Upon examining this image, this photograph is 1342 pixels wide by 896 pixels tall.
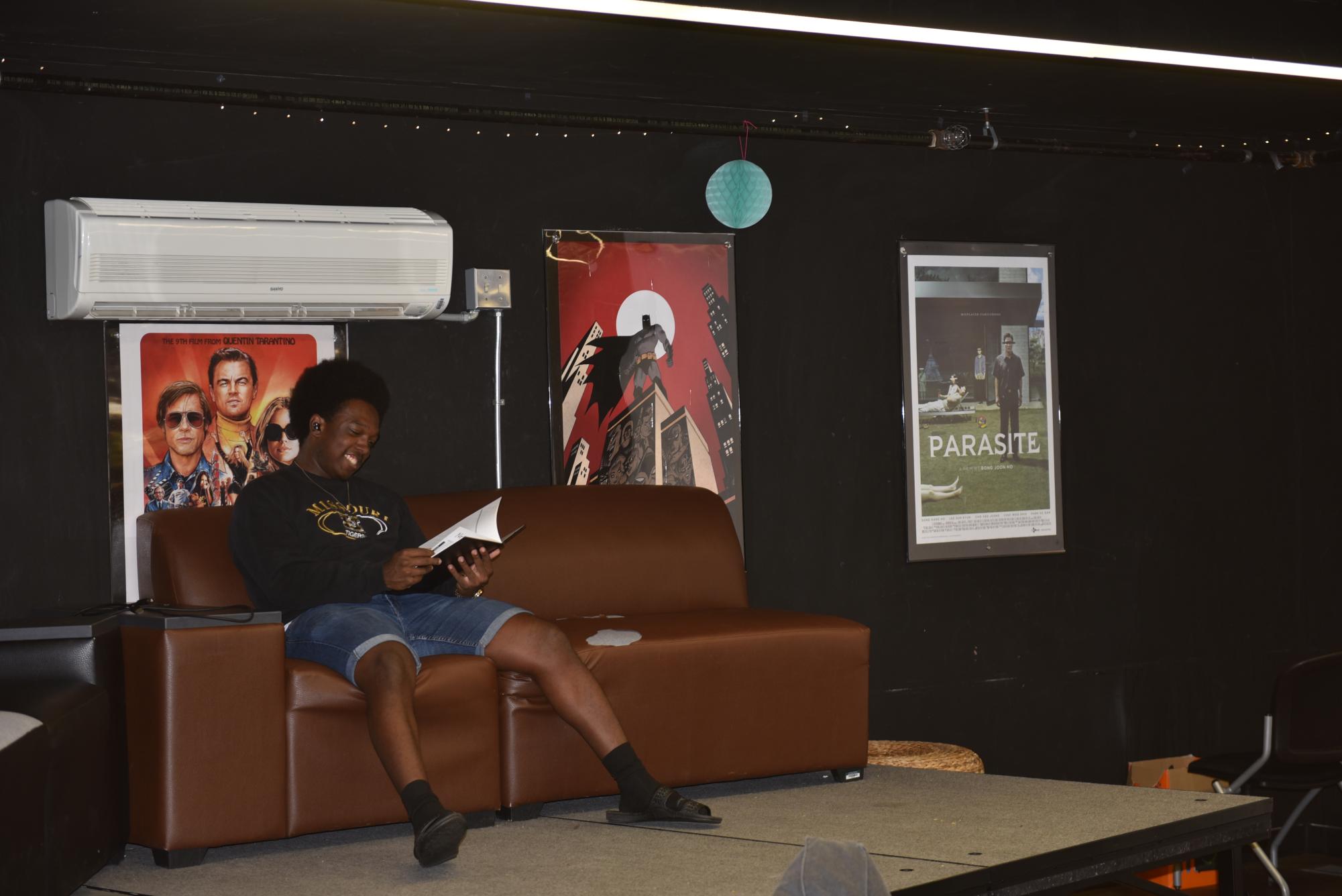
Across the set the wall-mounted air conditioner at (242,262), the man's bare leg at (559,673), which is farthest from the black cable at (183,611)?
the wall-mounted air conditioner at (242,262)

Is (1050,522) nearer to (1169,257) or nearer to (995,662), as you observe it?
(995,662)

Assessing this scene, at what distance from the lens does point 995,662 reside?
6.30 metres

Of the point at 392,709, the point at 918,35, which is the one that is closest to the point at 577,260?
the point at 918,35

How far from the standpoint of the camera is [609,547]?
197 inches

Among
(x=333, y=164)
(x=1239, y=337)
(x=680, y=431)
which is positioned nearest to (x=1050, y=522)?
(x=1239, y=337)

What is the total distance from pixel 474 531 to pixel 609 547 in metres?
1.24

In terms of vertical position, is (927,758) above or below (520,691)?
below

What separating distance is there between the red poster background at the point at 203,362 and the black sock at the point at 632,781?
1.95 m

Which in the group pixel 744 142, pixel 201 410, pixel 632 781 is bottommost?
pixel 632 781

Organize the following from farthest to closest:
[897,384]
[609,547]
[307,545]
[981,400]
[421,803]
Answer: [981,400], [897,384], [609,547], [307,545], [421,803]

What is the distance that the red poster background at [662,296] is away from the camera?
5492 millimetres

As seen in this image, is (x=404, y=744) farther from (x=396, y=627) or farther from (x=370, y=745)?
(x=396, y=627)

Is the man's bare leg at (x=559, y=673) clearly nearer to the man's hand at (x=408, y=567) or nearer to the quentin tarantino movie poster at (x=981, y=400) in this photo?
the man's hand at (x=408, y=567)

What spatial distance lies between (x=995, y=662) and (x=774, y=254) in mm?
2067
